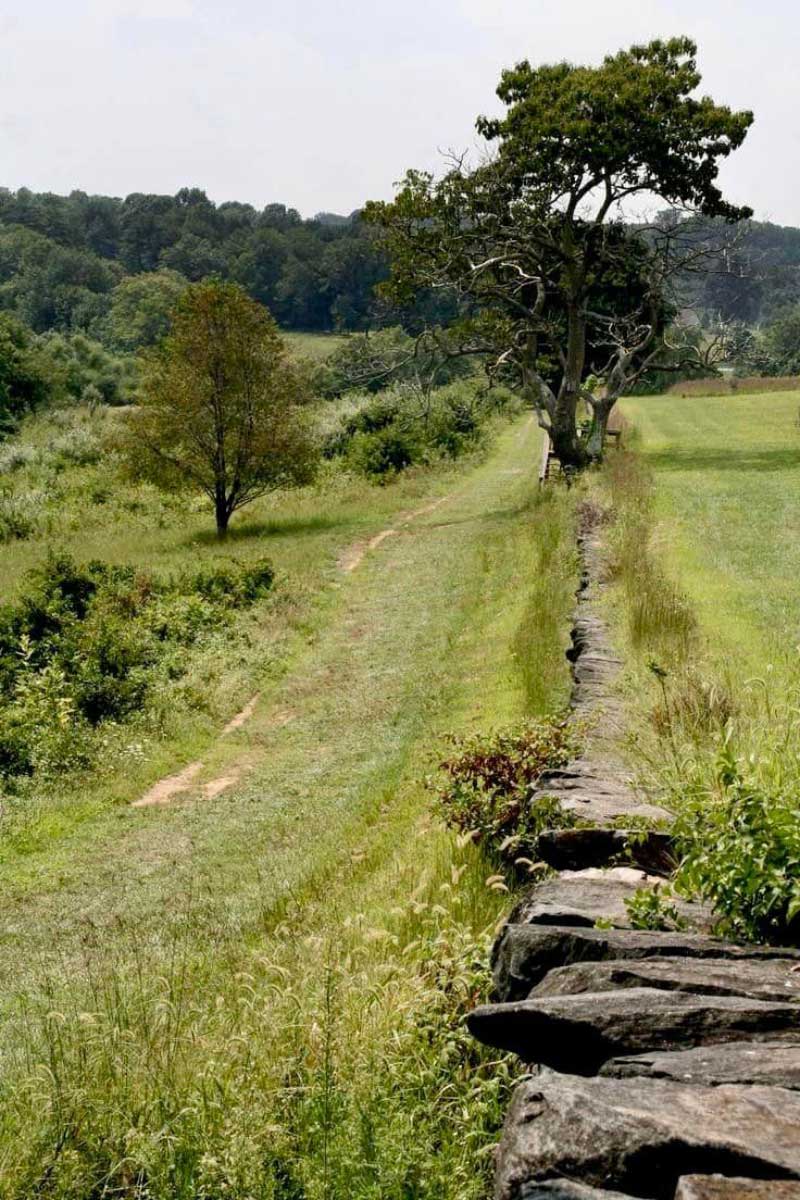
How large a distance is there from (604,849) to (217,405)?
2390 cm

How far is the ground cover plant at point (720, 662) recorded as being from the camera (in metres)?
4.56

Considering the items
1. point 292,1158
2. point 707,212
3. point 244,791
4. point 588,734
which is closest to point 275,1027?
point 292,1158

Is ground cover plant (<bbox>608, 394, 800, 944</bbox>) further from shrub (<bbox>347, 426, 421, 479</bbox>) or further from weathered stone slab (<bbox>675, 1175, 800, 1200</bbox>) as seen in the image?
shrub (<bbox>347, 426, 421, 479</bbox>)

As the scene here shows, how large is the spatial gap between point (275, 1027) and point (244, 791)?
6.62 m

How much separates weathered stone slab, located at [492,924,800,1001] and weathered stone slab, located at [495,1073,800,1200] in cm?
101

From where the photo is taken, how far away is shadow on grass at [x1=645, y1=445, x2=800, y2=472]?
1232 inches

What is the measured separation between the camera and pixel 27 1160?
4.57 metres

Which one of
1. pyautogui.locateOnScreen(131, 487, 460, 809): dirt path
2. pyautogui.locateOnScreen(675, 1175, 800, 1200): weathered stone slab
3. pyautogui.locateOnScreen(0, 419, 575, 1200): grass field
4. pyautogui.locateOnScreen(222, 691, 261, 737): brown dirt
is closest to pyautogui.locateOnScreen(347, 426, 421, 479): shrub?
pyautogui.locateOnScreen(0, 419, 575, 1200): grass field

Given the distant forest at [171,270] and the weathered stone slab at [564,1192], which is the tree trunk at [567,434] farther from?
the distant forest at [171,270]

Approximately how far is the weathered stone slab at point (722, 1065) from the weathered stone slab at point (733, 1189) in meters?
0.50

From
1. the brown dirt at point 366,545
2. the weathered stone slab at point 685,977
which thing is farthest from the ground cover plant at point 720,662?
the brown dirt at point 366,545

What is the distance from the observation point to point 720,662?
10.5 m

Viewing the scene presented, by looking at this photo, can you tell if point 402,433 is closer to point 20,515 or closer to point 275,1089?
point 20,515

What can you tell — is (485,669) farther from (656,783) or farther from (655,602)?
(656,783)
